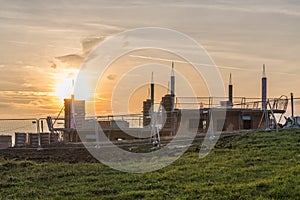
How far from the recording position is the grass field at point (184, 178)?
A: 10.8 m

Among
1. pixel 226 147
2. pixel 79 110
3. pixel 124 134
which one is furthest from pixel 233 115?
pixel 226 147

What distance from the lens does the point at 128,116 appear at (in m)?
27.7

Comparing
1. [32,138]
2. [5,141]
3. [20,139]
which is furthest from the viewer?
[20,139]

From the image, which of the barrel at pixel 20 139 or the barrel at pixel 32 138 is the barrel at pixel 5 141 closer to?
the barrel at pixel 20 139

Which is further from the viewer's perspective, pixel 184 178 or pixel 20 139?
pixel 20 139

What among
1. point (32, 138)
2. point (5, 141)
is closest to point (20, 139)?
point (5, 141)

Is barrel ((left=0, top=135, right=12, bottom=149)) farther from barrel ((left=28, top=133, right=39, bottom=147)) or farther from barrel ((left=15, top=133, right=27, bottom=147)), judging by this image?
barrel ((left=28, top=133, right=39, bottom=147))

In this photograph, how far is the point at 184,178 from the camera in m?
12.5

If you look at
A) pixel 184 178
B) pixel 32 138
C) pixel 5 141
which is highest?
pixel 32 138

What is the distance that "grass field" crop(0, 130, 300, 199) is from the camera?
10759mm

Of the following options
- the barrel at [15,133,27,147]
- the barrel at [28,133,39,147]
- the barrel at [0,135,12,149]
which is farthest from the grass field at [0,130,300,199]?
the barrel at [15,133,27,147]

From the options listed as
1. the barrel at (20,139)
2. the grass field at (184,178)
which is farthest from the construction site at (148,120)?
the grass field at (184,178)

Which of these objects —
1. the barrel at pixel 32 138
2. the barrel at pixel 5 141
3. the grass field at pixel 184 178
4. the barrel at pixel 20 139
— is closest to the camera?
the grass field at pixel 184 178

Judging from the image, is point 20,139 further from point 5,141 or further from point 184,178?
point 184,178
